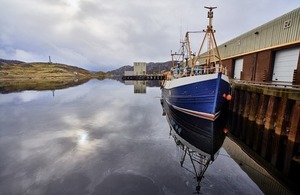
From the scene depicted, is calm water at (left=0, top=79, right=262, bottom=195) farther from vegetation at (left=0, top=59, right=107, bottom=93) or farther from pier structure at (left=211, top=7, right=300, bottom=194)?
vegetation at (left=0, top=59, right=107, bottom=93)

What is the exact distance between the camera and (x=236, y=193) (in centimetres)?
725

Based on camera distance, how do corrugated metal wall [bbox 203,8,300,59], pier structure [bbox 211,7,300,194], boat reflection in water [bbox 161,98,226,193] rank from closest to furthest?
boat reflection in water [bbox 161,98,226,193], pier structure [bbox 211,7,300,194], corrugated metal wall [bbox 203,8,300,59]

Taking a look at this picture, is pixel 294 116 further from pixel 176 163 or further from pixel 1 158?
pixel 1 158

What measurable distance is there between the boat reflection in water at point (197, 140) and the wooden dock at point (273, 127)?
2.11 metres

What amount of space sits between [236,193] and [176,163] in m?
3.21

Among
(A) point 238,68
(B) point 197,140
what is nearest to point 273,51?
(A) point 238,68

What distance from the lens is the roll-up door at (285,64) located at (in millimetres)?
18516

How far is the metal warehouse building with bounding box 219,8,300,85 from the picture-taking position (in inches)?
719

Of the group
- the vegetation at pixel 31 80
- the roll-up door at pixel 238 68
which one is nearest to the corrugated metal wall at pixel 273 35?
the roll-up door at pixel 238 68

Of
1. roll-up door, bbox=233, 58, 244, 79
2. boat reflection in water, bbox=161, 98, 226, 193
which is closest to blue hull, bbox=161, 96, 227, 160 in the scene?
boat reflection in water, bbox=161, 98, 226, 193

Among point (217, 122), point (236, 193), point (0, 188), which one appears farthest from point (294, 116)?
point (0, 188)

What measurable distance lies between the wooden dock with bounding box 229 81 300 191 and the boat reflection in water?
211 centimetres

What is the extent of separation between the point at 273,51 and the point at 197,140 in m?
16.5

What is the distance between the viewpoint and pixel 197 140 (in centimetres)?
1290
